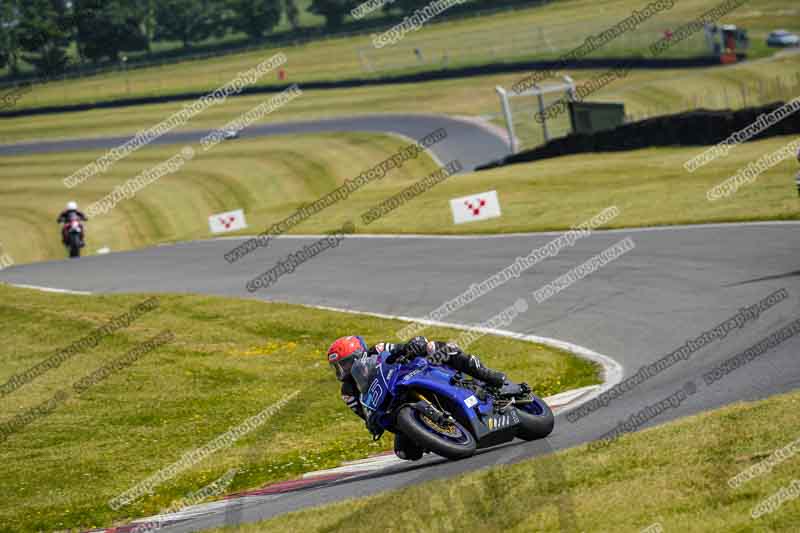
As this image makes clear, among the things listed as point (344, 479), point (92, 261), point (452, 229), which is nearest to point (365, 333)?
point (344, 479)

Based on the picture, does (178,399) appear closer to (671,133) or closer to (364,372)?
(364,372)

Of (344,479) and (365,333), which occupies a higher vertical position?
(344,479)

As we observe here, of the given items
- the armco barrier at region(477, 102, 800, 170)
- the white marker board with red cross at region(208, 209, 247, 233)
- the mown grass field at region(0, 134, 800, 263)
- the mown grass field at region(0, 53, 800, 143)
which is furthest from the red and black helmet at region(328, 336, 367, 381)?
the mown grass field at region(0, 53, 800, 143)

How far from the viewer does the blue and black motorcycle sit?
10078 mm

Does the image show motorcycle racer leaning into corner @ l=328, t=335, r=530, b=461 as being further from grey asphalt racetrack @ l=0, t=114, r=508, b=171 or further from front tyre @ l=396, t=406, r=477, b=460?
grey asphalt racetrack @ l=0, t=114, r=508, b=171

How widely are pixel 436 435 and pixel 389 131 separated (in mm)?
54429

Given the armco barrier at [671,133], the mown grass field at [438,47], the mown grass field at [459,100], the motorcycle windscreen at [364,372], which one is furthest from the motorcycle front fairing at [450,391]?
the mown grass field at [438,47]

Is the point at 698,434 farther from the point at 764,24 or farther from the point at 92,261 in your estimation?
the point at 764,24

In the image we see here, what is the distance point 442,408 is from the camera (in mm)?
10344

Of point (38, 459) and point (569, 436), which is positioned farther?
point (38, 459)

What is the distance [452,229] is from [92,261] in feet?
41.3

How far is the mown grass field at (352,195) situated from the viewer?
29.1 metres

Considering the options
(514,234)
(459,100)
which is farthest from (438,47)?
(514,234)

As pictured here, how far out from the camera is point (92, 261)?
3519 centimetres
